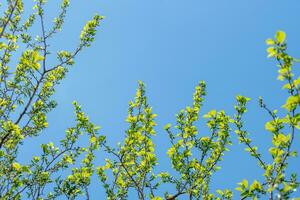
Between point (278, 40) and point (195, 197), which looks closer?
point (278, 40)

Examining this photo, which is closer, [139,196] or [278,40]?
[278,40]

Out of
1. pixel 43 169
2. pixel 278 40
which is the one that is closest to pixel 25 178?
pixel 43 169

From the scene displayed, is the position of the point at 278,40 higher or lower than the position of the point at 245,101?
lower

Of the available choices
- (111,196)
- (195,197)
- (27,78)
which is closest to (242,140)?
(195,197)

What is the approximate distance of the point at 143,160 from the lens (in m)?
11.4

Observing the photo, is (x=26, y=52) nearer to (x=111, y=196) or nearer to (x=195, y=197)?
(x=111, y=196)

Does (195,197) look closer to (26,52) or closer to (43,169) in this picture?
(43,169)

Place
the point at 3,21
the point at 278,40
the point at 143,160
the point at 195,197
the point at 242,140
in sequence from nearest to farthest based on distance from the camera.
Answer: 1. the point at 278,40
2. the point at 242,140
3. the point at 143,160
4. the point at 195,197
5. the point at 3,21

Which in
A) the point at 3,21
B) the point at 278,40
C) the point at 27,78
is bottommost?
the point at 278,40

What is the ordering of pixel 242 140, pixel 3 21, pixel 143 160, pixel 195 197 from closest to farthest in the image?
pixel 242 140 < pixel 143 160 < pixel 195 197 < pixel 3 21

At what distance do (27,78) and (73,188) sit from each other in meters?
3.74

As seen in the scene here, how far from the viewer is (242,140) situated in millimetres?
10383

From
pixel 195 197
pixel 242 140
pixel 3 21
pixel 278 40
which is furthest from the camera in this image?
pixel 3 21

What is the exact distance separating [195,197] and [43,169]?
15.2 feet
